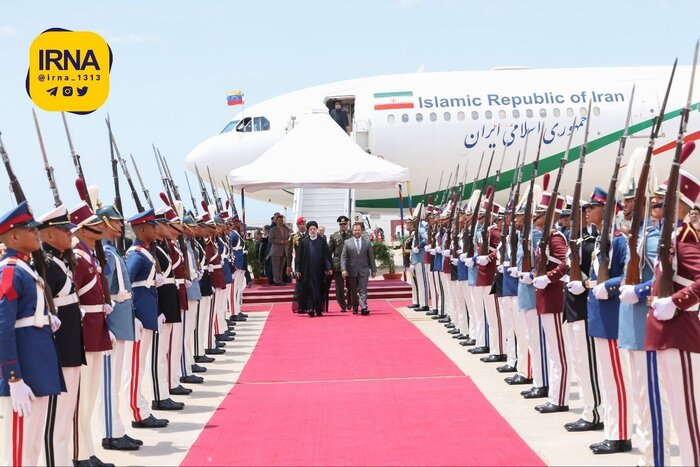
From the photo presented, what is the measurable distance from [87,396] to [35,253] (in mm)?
1406

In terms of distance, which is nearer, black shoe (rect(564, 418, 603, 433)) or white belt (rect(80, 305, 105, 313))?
white belt (rect(80, 305, 105, 313))

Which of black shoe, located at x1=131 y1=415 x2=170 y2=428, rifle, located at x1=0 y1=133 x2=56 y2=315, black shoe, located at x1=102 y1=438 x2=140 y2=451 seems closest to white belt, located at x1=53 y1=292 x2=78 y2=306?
rifle, located at x1=0 y1=133 x2=56 y2=315

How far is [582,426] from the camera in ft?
25.1

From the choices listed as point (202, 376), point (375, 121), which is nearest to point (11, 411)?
point (202, 376)

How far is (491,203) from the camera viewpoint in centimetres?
1175

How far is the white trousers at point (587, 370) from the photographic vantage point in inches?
300

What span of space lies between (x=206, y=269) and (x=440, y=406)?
14.5ft

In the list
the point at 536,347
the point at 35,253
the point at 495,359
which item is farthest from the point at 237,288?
the point at 35,253

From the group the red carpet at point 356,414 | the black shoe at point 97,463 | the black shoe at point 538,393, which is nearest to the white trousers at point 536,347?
the black shoe at point 538,393

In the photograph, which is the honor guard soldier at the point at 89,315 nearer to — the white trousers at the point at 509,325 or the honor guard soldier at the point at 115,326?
the honor guard soldier at the point at 115,326

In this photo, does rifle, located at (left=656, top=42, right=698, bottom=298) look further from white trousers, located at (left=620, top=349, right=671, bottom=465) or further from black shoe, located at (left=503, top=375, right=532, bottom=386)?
black shoe, located at (left=503, top=375, right=532, bottom=386)

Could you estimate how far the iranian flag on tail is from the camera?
24.5 meters

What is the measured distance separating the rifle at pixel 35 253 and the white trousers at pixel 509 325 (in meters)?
5.17

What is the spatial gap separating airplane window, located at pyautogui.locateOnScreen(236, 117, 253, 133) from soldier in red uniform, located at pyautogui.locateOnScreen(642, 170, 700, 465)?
1989 centimetres
